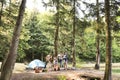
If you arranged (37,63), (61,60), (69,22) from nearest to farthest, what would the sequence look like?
(61,60) < (37,63) < (69,22)

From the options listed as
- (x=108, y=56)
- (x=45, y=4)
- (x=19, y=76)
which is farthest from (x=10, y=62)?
(x=45, y=4)

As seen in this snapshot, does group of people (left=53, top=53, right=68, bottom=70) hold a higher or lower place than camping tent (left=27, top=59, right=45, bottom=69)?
higher

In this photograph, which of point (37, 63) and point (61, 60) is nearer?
point (61, 60)

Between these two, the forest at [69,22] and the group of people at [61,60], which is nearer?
the forest at [69,22]

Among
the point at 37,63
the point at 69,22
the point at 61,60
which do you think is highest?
the point at 69,22

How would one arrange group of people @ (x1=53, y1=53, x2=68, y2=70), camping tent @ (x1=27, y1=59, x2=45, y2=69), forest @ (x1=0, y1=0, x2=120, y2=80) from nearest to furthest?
forest @ (x1=0, y1=0, x2=120, y2=80)
group of people @ (x1=53, y1=53, x2=68, y2=70)
camping tent @ (x1=27, y1=59, x2=45, y2=69)

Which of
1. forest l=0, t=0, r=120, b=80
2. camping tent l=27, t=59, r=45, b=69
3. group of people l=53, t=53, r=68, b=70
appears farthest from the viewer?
camping tent l=27, t=59, r=45, b=69

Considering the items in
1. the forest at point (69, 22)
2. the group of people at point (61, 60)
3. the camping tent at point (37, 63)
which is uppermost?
the forest at point (69, 22)

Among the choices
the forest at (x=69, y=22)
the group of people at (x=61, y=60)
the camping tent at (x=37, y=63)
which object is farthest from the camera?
the camping tent at (x=37, y=63)

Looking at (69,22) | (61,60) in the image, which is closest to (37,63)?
(61,60)

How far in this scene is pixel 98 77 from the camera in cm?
1559


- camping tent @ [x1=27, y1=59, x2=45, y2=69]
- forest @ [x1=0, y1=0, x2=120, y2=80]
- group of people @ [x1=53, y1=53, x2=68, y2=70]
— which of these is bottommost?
camping tent @ [x1=27, y1=59, x2=45, y2=69]

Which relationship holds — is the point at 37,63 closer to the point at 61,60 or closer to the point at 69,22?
the point at 61,60

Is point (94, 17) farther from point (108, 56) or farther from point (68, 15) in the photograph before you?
point (108, 56)
